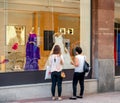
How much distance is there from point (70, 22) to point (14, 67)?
2.81 metres

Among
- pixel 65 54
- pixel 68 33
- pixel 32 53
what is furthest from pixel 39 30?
pixel 65 54

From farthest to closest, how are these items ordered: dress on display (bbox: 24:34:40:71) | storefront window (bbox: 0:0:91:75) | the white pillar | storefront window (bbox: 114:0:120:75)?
storefront window (bbox: 114:0:120:75) → the white pillar → dress on display (bbox: 24:34:40:71) → storefront window (bbox: 0:0:91:75)

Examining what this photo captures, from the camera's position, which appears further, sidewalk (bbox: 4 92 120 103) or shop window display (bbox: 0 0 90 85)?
shop window display (bbox: 0 0 90 85)

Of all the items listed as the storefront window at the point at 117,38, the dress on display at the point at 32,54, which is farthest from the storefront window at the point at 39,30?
the storefront window at the point at 117,38

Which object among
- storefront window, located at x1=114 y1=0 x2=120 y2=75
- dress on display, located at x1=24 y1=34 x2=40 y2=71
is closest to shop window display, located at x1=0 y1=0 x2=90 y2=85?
dress on display, located at x1=24 y1=34 x2=40 y2=71

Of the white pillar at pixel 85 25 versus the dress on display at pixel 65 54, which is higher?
the white pillar at pixel 85 25

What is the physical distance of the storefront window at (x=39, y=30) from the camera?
1155 centimetres

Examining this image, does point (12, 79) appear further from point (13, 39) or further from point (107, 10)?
point (107, 10)

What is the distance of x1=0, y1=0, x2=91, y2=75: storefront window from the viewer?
11.5m

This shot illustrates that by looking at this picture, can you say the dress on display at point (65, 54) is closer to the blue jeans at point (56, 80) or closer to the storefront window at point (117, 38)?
the blue jeans at point (56, 80)

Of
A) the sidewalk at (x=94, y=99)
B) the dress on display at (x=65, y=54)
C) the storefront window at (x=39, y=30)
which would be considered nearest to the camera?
the sidewalk at (x=94, y=99)

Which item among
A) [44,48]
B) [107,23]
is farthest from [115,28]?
[44,48]

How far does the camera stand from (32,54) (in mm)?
12039

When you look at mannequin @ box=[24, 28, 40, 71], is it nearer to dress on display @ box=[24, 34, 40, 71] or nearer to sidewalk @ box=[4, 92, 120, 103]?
dress on display @ box=[24, 34, 40, 71]
